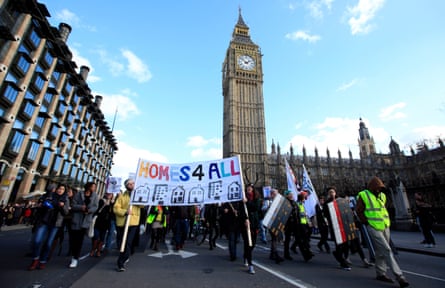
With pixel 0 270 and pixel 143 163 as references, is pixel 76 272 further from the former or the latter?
Answer: pixel 143 163

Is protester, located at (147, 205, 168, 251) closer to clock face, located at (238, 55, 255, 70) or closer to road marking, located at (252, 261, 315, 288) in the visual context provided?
road marking, located at (252, 261, 315, 288)

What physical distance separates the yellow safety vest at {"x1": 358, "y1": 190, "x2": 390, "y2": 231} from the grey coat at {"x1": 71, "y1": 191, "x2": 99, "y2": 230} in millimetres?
6549

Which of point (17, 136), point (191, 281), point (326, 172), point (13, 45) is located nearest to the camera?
point (191, 281)

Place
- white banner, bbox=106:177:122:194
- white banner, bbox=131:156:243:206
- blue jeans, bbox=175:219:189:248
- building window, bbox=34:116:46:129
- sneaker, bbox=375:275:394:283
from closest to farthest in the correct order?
sneaker, bbox=375:275:394:283 < white banner, bbox=131:156:243:206 < blue jeans, bbox=175:219:189:248 < white banner, bbox=106:177:122:194 < building window, bbox=34:116:46:129

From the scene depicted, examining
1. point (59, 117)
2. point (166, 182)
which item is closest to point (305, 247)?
point (166, 182)

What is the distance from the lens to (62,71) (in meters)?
31.4

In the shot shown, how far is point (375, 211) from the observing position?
4.65m

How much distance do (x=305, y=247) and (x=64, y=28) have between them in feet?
140

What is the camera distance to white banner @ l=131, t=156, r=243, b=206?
571 centimetres

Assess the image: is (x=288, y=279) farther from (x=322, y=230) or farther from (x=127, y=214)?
(x=322, y=230)

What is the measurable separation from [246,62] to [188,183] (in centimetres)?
6736

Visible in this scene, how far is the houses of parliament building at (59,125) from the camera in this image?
21.8 metres

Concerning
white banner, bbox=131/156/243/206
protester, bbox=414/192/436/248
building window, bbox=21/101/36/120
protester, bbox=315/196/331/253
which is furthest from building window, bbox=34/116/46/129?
protester, bbox=414/192/436/248

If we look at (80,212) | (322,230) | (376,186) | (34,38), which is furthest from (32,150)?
(376,186)
